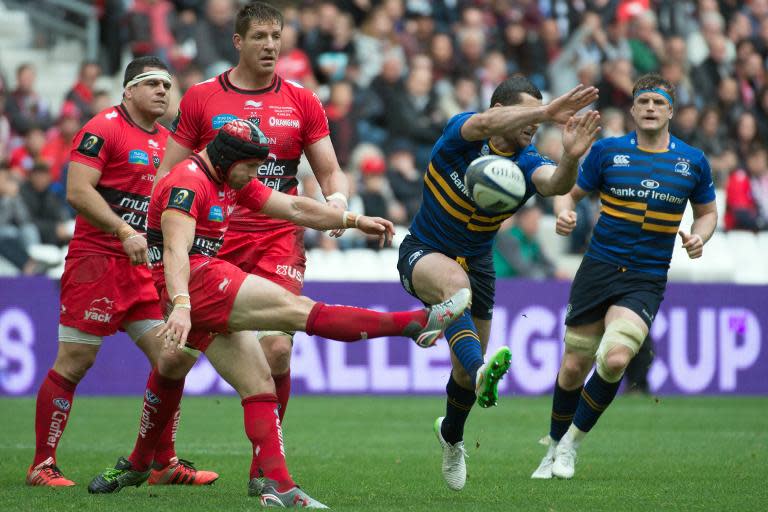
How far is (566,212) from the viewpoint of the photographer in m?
9.28

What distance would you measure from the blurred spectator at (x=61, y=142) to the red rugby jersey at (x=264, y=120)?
8.85 meters

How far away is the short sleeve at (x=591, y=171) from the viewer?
9.72 meters

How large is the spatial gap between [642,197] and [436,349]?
22.7 ft

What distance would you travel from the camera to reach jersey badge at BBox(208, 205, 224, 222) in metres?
7.80

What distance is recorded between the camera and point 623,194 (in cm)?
959

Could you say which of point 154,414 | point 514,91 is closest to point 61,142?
point 154,414

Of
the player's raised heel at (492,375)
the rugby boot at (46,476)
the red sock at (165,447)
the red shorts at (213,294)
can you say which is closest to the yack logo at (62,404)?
the rugby boot at (46,476)

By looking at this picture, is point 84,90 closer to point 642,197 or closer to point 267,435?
point 642,197

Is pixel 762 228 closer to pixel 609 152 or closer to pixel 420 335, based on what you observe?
pixel 609 152

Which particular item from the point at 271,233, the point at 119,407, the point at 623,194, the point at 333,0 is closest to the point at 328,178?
the point at 271,233

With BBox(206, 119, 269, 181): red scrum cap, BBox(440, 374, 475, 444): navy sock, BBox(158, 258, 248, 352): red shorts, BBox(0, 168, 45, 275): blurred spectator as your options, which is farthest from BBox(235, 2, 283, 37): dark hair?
BBox(0, 168, 45, 275): blurred spectator

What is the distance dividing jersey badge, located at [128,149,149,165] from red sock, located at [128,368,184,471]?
154cm

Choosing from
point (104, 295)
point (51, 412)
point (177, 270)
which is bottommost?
point (51, 412)

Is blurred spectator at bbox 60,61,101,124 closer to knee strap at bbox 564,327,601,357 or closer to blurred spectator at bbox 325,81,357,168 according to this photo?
blurred spectator at bbox 325,81,357,168
